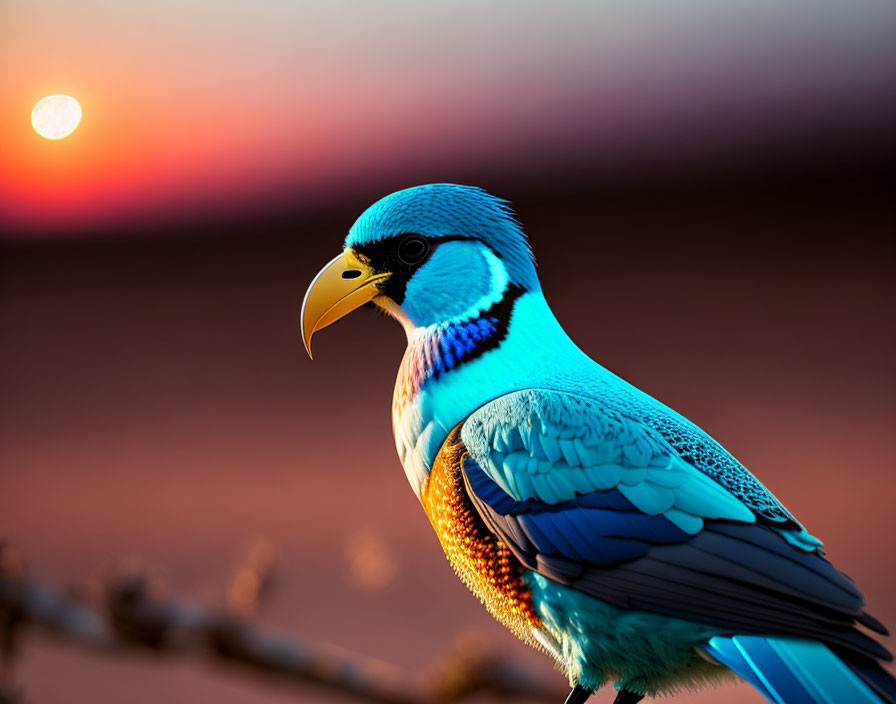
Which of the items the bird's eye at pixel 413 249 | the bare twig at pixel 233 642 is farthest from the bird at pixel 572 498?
the bare twig at pixel 233 642

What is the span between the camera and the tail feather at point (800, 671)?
2.22 ft

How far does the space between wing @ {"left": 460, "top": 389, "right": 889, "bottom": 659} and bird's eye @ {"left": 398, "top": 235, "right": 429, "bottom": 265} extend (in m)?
0.20

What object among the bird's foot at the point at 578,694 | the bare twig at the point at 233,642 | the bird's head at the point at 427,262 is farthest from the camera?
the bare twig at the point at 233,642

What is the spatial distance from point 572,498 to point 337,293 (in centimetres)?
37

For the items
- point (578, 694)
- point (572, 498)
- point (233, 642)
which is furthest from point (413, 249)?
point (233, 642)

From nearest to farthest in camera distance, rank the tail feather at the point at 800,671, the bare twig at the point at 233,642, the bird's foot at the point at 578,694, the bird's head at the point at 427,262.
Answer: the tail feather at the point at 800,671 < the bird's foot at the point at 578,694 < the bird's head at the point at 427,262 < the bare twig at the point at 233,642

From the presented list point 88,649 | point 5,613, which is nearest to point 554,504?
point 88,649

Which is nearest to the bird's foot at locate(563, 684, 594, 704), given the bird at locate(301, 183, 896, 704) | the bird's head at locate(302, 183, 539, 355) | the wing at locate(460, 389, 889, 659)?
the bird at locate(301, 183, 896, 704)

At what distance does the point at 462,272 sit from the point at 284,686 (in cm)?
168

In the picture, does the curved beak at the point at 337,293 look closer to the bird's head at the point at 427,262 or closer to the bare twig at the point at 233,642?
the bird's head at the point at 427,262

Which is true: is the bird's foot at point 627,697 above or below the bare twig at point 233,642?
below

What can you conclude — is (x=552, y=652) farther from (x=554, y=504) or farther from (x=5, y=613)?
(x=5, y=613)

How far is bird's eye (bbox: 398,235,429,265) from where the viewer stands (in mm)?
951

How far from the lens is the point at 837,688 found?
68 cm
